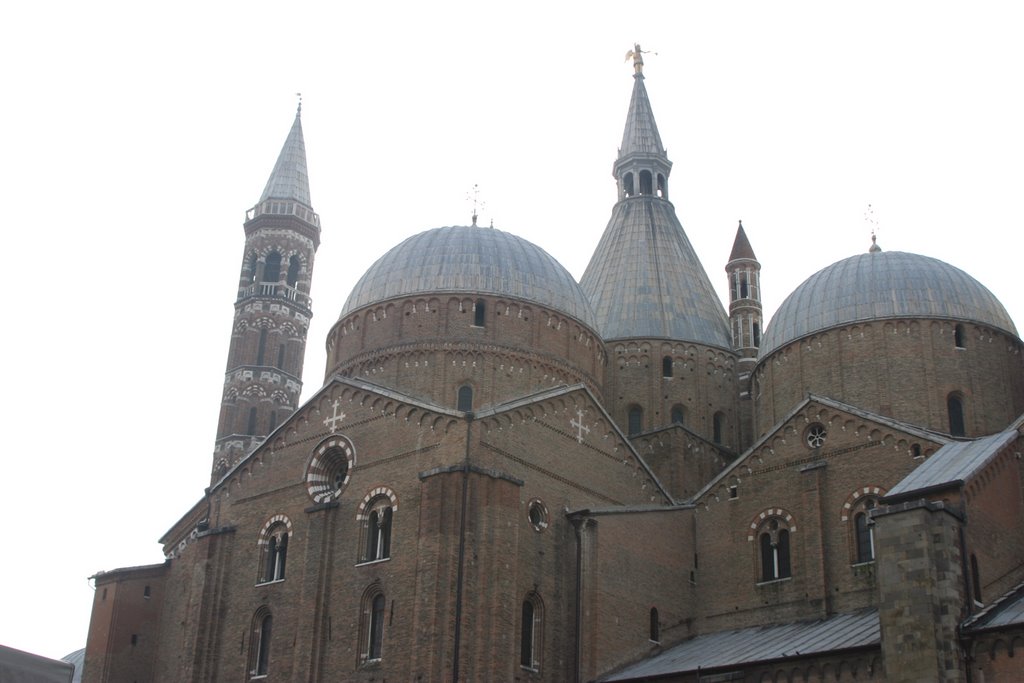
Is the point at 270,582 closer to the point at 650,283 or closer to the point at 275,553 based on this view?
the point at 275,553

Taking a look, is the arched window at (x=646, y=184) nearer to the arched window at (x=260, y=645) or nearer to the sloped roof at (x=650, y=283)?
the sloped roof at (x=650, y=283)

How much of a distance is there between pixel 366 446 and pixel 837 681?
1249cm

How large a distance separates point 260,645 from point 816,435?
14816 millimetres

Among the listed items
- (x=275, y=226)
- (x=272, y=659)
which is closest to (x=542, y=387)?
(x=272, y=659)

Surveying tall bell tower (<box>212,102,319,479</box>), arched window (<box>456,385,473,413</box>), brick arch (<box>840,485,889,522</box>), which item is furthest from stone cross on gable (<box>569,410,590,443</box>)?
tall bell tower (<box>212,102,319,479</box>)

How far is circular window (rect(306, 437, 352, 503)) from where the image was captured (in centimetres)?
2994

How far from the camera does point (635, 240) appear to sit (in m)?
43.5

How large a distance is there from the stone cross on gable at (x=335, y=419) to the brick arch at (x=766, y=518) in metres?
10.7

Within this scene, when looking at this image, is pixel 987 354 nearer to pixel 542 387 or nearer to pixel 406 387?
pixel 542 387

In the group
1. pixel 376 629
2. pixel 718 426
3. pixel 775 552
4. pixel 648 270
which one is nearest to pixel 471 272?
pixel 648 270

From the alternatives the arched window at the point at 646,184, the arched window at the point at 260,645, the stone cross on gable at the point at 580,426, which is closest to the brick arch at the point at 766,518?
the stone cross on gable at the point at 580,426

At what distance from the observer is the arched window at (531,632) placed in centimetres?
2677

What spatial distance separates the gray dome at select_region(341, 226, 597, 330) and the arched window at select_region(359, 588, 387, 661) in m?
9.31

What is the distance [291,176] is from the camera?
Result: 5238 centimetres
